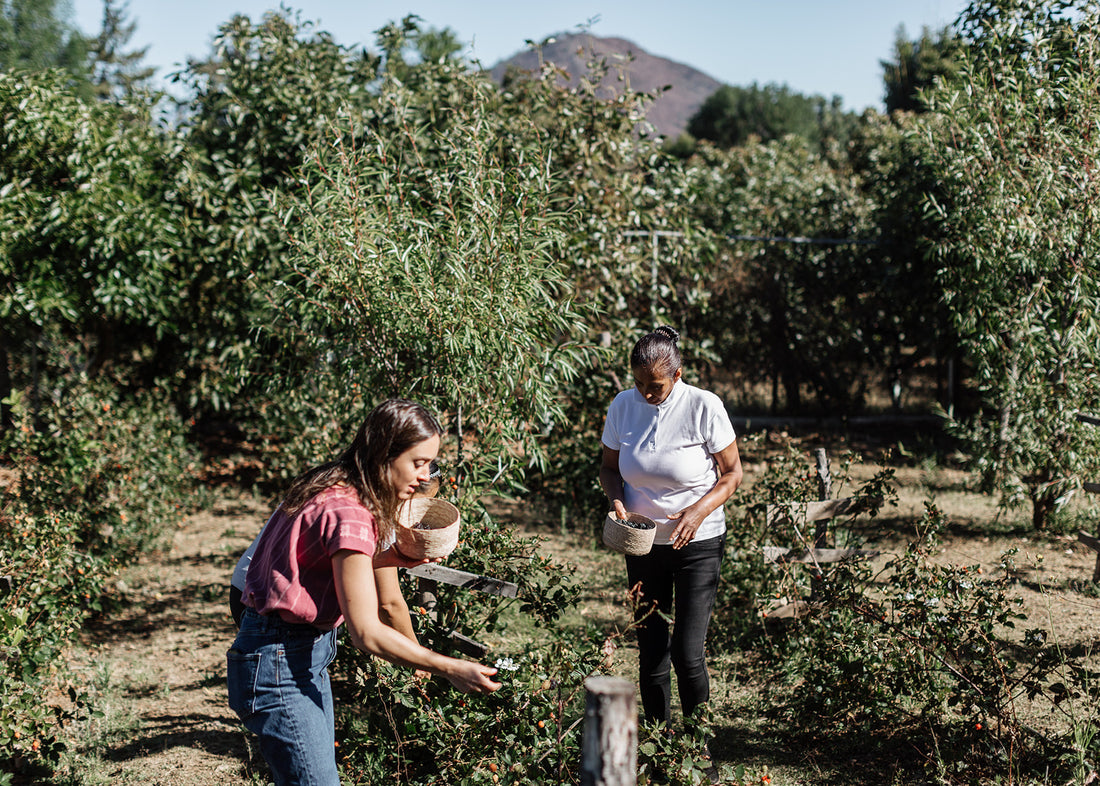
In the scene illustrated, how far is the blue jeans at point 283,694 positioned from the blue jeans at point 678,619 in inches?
48.6

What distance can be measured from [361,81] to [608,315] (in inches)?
112

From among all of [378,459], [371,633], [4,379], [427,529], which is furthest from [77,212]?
[371,633]

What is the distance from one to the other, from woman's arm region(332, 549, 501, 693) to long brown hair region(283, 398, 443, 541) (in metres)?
0.16

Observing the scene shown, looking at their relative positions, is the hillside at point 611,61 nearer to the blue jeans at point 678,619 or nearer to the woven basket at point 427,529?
the blue jeans at point 678,619

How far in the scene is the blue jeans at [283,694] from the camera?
194 centimetres

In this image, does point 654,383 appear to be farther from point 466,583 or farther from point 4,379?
point 4,379

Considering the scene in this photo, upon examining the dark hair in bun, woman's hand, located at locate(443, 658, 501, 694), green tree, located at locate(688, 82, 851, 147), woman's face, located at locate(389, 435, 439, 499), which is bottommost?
woman's hand, located at locate(443, 658, 501, 694)

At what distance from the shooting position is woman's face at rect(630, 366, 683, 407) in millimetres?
2895

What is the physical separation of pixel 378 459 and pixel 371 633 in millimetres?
399

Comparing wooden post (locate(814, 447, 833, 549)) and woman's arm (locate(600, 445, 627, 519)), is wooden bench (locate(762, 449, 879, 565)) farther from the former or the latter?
woman's arm (locate(600, 445, 627, 519))

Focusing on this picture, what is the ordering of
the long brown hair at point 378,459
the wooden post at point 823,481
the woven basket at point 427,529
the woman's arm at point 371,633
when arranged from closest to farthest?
the woman's arm at point 371,633 → the long brown hair at point 378,459 → the woven basket at point 427,529 → the wooden post at point 823,481

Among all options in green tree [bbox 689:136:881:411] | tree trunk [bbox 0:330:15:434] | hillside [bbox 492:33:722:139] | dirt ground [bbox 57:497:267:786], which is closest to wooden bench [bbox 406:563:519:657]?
dirt ground [bbox 57:497:267:786]

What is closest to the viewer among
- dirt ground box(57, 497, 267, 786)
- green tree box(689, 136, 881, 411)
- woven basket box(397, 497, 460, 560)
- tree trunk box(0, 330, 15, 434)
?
woven basket box(397, 497, 460, 560)

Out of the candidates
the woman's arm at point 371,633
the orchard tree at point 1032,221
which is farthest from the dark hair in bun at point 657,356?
the orchard tree at point 1032,221
